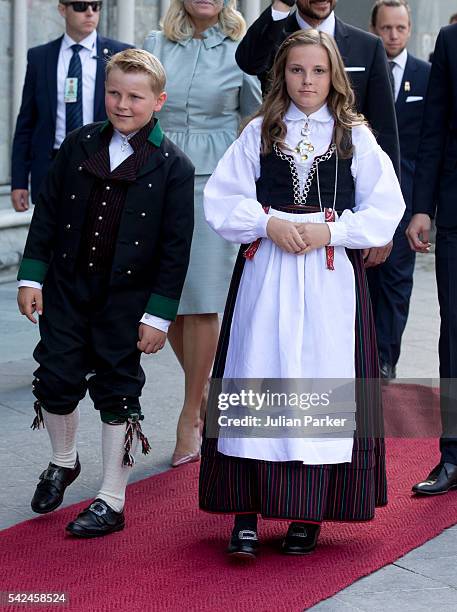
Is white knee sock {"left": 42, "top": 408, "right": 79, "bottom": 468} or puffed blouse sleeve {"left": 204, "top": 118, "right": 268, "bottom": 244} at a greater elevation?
puffed blouse sleeve {"left": 204, "top": 118, "right": 268, "bottom": 244}

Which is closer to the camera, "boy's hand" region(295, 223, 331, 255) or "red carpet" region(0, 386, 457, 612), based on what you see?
"red carpet" region(0, 386, 457, 612)

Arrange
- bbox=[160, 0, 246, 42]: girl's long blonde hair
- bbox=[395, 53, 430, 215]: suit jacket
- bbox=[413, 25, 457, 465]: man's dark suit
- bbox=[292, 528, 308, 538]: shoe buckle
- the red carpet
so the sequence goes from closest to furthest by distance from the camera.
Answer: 1. the red carpet
2. bbox=[292, 528, 308, 538]: shoe buckle
3. bbox=[413, 25, 457, 465]: man's dark suit
4. bbox=[160, 0, 246, 42]: girl's long blonde hair
5. bbox=[395, 53, 430, 215]: suit jacket

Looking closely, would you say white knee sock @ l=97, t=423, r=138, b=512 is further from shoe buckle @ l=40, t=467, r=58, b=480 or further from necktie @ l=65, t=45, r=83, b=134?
necktie @ l=65, t=45, r=83, b=134

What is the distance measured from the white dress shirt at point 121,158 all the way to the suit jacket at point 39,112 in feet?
7.41

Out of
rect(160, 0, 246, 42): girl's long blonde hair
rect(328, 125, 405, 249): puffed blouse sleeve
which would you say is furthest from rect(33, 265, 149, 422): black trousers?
rect(160, 0, 246, 42): girl's long blonde hair

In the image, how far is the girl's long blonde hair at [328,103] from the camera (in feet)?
14.4

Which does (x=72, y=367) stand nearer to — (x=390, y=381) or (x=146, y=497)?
(x=146, y=497)

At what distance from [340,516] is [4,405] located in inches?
91.1

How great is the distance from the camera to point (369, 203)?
436 centimetres

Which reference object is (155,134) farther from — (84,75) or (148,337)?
(84,75)

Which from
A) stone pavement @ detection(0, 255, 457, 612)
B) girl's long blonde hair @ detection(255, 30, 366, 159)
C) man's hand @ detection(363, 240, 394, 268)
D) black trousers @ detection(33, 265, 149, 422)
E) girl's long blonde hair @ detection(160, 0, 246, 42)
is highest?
girl's long blonde hair @ detection(160, 0, 246, 42)

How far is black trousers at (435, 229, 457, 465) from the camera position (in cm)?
504

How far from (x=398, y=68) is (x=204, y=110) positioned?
8.75ft

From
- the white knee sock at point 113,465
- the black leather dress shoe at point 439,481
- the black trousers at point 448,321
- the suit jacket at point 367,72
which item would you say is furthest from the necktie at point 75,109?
the black leather dress shoe at point 439,481
